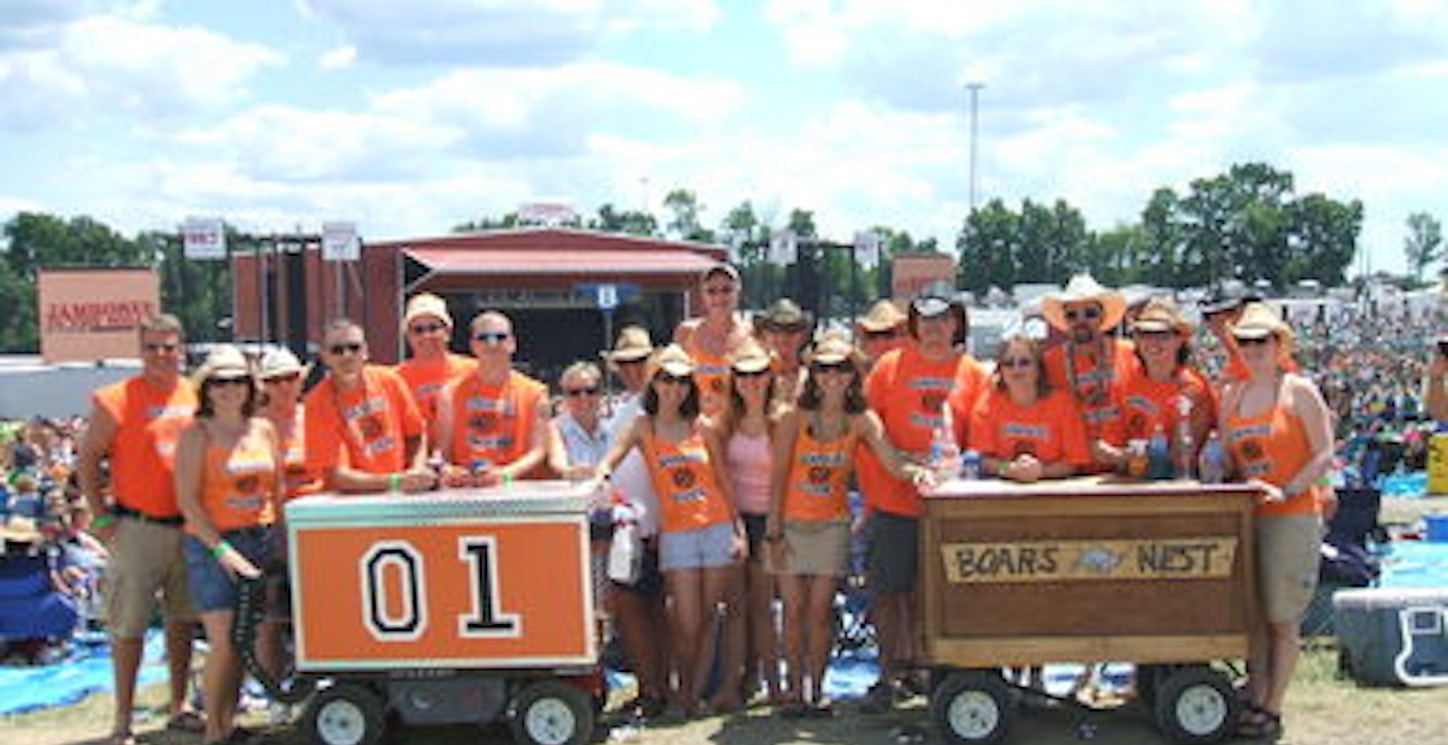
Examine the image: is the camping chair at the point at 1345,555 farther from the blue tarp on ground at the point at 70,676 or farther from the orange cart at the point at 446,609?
the blue tarp on ground at the point at 70,676

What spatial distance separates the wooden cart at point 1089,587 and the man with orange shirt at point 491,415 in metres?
1.85

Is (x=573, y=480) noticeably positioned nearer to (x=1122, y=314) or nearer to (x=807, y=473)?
(x=807, y=473)

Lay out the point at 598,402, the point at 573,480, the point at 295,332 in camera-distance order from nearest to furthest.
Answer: the point at 573,480 → the point at 598,402 → the point at 295,332

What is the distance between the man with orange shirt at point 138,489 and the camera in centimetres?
671

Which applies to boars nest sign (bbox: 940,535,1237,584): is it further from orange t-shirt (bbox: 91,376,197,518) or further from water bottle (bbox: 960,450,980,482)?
orange t-shirt (bbox: 91,376,197,518)

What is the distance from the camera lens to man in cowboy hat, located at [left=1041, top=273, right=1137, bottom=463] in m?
6.71

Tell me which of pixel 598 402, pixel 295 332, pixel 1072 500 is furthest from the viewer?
pixel 295 332

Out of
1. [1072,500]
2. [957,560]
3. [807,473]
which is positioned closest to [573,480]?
[807,473]

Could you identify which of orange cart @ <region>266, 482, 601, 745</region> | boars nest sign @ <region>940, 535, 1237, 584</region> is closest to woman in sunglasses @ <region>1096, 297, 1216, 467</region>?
boars nest sign @ <region>940, 535, 1237, 584</region>

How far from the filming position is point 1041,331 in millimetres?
7723

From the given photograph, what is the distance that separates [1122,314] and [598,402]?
252 centimetres

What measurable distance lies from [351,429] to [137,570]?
3.74ft

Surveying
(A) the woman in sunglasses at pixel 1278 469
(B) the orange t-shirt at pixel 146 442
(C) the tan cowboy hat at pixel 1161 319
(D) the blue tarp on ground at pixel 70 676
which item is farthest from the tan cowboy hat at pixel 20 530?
(A) the woman in sunglasses at pixel 1278 469

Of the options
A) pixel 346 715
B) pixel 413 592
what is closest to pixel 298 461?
pixel 413 592
